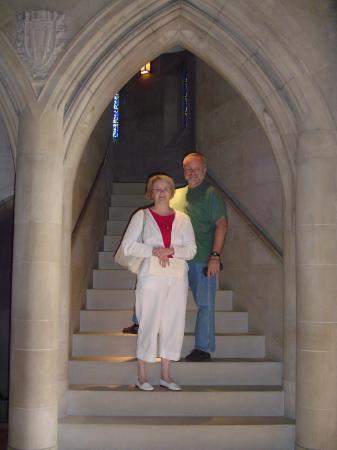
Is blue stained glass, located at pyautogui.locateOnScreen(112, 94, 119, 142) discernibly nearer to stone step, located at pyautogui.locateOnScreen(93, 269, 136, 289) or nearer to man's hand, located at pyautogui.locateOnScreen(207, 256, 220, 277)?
stone step, located at pyautogui.locateOnScreen(93, 269, 136, 289)

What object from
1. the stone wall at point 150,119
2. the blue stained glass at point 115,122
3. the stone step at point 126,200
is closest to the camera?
the stone step at point 126,200

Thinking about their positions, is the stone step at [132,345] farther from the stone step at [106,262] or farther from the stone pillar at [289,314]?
the stone step at [106,262]

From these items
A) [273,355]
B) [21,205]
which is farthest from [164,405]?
[21,205]

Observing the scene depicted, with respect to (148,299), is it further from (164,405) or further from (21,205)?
(21,205)

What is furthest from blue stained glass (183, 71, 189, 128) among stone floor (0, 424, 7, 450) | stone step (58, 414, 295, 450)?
stone step (58, 414, 295, 450)

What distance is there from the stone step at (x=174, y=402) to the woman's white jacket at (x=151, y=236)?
820 mm

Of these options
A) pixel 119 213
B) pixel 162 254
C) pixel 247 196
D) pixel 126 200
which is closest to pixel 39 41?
pixel 162 254

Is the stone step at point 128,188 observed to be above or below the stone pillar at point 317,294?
above

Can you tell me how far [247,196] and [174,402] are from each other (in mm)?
1900

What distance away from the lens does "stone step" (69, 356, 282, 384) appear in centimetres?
412

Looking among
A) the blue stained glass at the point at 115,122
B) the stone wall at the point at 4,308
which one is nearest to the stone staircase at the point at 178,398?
the stone wall at the point at 4,308

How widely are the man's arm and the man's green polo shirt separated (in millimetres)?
51

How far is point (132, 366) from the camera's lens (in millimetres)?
4133

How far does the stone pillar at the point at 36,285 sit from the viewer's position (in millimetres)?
3457
